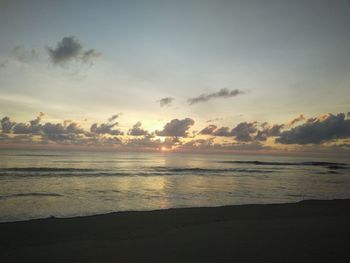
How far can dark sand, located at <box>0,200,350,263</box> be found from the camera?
7738mm

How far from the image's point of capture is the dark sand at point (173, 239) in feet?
25.4

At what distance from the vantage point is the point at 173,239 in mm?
9438

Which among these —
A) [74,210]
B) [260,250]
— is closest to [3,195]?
[74,210]

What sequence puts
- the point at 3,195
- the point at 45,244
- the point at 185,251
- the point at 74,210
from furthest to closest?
the point at 3,195
the point at 74,210
the point at 45,244
the point at 185,251

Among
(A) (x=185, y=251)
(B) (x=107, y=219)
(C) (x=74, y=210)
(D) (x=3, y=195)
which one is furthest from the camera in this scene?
(D) (x=3, y=195)

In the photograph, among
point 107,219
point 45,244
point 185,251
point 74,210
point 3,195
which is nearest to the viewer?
point 185,251

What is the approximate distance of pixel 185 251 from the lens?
8.18 meters

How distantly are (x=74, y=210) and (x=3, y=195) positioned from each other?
7.21 metres

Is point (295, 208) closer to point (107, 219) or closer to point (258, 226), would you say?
point (258, 226)

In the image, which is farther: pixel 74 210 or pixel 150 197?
pixel 150 197

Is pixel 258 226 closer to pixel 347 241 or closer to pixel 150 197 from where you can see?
pixel 347 241

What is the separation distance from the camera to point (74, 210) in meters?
15.9

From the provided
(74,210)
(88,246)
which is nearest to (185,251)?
(88,246)

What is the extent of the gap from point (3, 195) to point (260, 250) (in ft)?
58.9
